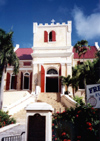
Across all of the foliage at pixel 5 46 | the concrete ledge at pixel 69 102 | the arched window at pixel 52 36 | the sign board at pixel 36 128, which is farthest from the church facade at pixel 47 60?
the sign board at pixel 36 128

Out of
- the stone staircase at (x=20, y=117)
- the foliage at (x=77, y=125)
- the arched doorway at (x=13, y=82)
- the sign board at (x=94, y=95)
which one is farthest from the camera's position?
the arched doorway at (x=13, y=82)

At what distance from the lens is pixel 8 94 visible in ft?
73.3

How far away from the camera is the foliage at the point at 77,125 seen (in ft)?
20.1

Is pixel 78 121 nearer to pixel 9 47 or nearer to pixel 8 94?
pixel 9 47

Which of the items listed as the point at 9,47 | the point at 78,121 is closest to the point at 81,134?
the point at 78,121

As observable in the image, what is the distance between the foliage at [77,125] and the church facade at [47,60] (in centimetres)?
1529

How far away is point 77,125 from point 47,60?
18.1 m

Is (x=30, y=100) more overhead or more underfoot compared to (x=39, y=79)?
more underfoot

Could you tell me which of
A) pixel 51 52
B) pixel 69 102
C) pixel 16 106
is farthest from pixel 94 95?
pixel 51 52

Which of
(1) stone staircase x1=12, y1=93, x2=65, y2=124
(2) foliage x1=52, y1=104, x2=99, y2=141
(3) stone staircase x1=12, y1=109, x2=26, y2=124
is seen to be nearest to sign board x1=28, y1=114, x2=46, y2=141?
(2) foliage x1=52, y1=104, x2=99, y2=141

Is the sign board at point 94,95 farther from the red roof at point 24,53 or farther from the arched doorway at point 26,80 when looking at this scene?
the red roof at point 24,53

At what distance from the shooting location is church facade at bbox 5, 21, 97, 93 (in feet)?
77.6

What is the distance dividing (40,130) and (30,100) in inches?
520

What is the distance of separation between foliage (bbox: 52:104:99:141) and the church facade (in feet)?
50.2
